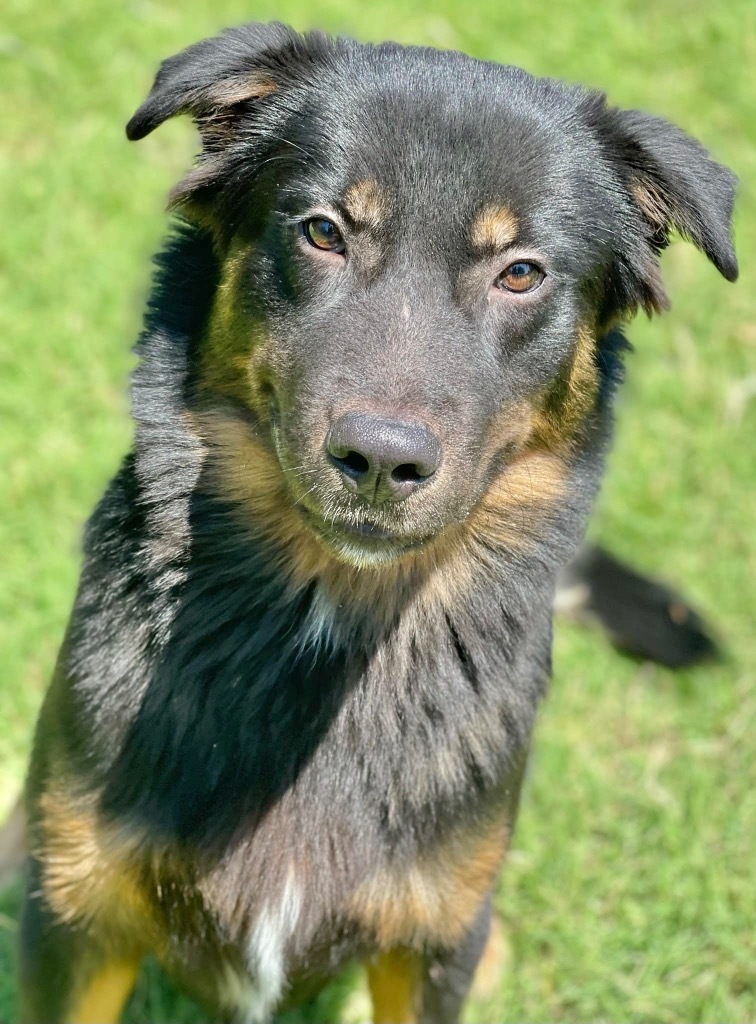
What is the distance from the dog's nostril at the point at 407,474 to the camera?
2693 mm

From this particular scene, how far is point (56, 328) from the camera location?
6078mm

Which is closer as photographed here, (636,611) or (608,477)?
(636,611)

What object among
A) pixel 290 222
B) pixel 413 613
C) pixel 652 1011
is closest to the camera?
pixel 290 222

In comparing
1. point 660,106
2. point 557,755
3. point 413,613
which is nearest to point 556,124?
point 413,613

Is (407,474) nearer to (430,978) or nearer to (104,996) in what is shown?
(430,978)

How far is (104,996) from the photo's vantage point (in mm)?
3555

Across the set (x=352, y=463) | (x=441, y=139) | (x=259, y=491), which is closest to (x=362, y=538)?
(x=352, y=463)

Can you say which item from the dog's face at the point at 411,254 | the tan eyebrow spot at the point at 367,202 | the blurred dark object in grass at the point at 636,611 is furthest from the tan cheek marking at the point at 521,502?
the blurred dark object in grass at the point at 636,611

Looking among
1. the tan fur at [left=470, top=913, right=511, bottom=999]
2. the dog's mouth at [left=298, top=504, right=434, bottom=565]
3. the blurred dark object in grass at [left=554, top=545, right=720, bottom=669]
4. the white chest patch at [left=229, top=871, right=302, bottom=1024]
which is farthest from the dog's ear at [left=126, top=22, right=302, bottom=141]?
the tan fur at [left=470, top=913, right=511, bottom=999]

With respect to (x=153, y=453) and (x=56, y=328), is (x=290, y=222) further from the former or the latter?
(x=56, y=328)

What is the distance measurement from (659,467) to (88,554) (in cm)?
355

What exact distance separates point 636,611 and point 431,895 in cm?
233

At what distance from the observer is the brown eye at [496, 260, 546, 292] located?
3.04 metres

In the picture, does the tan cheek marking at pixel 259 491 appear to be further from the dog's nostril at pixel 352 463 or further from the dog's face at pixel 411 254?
the dog's nostril at pixel 352 463
